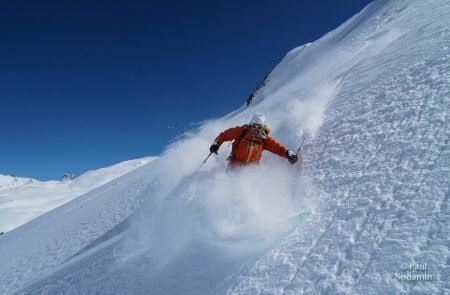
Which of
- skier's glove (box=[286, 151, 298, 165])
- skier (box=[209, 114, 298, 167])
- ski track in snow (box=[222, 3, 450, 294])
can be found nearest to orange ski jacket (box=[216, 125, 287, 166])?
skier (box=[209, 114, 298, 167])

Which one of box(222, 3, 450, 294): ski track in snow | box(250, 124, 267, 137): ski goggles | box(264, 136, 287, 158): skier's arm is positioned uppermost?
box(250, 124, 267, 137): ski goggles

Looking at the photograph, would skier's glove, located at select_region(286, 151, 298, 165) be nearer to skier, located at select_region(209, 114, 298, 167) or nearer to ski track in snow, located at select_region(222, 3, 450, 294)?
ski track in snow, located at select_region(222, 3, 450, 294)

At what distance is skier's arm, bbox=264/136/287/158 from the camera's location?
20.8ft

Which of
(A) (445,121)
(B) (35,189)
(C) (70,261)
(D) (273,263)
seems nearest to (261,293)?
(D) (273,263)

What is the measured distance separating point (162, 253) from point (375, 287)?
3.07 meters

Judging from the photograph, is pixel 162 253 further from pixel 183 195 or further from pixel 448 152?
pixel 448 152

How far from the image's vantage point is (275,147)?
6465 millimetres

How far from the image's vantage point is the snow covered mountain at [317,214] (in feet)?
9.74

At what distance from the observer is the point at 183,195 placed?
609 cm

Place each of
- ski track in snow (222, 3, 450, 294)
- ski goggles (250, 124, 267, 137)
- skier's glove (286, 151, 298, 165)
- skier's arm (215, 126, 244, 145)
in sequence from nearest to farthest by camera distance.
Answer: ski track in snow (222, 3, 450, 294) < skier's glove (286, 151, 298, 165) < ski goggles (250, 124, 267, 137) < skier's arm (215, 126, 244, 145)

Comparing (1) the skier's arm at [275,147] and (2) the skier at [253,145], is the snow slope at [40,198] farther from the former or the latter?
(1) the skier's arm at [275,147]

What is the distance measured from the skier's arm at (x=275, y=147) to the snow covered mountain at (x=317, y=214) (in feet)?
0.84

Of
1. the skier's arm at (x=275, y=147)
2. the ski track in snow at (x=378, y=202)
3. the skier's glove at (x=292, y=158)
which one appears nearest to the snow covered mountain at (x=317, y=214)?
the ski track in snow at (x=378, y=202)

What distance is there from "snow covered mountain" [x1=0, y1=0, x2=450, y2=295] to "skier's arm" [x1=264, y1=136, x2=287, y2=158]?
0.26 metres
